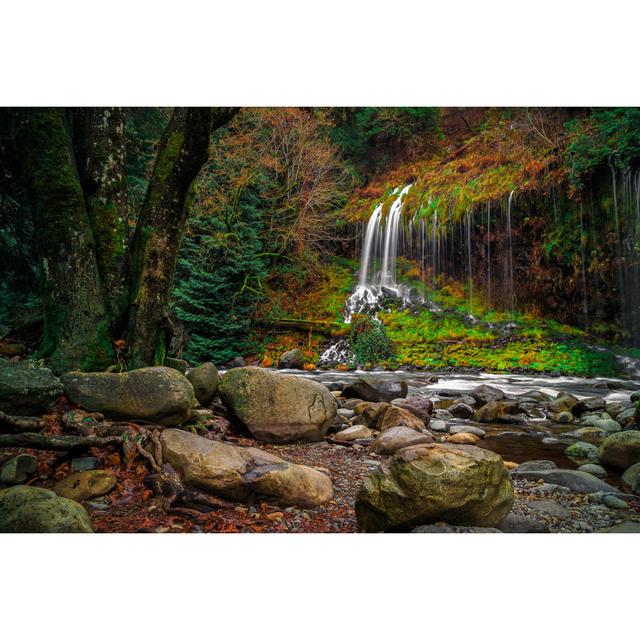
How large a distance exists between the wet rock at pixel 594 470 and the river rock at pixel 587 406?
2692mm

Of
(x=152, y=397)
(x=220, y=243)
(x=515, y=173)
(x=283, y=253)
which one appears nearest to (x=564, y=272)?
(x=515, y=173)

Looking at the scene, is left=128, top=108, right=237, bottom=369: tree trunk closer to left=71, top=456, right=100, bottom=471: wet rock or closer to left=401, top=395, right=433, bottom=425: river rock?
left=71, top=456, right=100, bottom=471: wet rock

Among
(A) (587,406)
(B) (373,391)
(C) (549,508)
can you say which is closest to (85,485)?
(C) (549,508)

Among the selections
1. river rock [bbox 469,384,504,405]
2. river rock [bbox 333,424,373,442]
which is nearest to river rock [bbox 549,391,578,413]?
river rock [bbox 469,384,504,405]

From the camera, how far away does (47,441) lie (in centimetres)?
225

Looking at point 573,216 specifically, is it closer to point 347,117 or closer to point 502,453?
point 347,117

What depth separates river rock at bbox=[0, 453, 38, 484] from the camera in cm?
212

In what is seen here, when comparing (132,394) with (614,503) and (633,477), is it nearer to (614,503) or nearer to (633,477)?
(614,503)

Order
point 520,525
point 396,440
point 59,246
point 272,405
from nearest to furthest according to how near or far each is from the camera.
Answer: point 520,525 → point 59,246 → point 272,405 → point 396,440

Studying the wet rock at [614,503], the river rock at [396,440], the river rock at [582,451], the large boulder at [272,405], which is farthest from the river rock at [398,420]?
the wet rock at [614,503]

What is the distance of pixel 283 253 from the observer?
11.5m

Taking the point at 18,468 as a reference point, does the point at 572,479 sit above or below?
below

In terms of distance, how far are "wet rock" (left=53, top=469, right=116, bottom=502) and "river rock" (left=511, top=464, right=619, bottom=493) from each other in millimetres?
2763

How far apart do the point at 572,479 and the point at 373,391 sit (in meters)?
3.42
